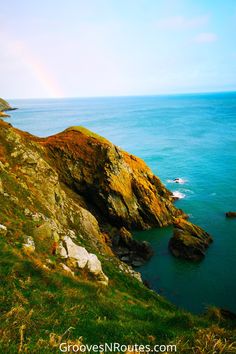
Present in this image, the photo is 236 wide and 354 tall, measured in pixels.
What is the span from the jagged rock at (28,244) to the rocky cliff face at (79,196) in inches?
28.7

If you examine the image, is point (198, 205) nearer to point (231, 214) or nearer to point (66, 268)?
point (231, 214)

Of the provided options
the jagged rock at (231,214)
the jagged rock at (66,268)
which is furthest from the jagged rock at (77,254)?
the jagged rock at (231,214)

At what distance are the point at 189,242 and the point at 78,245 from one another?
19.4m

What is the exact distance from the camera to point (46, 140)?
185 ft

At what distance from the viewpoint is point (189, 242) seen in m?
39.6

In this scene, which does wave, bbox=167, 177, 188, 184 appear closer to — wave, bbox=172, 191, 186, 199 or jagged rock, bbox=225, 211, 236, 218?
wave, bbox=172, 191, 186, 199

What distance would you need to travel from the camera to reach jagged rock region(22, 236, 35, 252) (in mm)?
18348

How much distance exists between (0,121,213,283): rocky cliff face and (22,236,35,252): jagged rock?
730 millimetres

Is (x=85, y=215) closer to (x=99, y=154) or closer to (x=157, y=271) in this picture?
(x=157, y=271)

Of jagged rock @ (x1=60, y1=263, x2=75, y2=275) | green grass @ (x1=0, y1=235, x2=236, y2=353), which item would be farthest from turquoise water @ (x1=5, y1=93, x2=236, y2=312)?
green grass @ (x1=0, y1=235, x2=236, y2=353)

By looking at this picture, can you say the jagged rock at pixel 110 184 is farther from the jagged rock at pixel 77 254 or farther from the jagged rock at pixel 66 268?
the jagged rock at pixel 66 268

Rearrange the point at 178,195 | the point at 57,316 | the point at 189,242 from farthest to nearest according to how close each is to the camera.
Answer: the point at 178,195 → the point at 189,242 → the point at 57,316

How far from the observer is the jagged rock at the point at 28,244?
18.3 m

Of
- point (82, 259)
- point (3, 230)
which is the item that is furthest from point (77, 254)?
point (3, 230)
